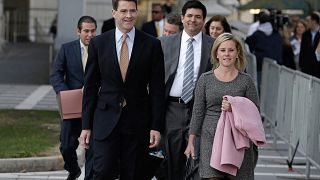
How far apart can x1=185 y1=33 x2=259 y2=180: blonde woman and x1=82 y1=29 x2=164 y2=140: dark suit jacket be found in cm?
33

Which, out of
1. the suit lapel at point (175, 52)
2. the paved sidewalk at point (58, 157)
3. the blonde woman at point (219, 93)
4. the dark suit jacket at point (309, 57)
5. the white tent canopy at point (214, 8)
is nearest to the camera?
the blonde woman at point (219, 93)

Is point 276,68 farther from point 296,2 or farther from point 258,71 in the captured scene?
point 296,2

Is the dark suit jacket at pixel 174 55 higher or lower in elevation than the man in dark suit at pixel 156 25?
higher

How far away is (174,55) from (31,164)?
384 cm

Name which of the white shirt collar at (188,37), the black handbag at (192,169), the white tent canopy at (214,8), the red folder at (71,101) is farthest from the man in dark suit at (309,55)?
the white tent canopy at (214,8)

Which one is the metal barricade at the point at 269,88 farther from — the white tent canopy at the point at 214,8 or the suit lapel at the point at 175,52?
the white tent canopy at the point at 214,8

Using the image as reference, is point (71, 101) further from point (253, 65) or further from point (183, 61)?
point (253, 65)

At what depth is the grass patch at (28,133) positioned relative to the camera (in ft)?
39.2

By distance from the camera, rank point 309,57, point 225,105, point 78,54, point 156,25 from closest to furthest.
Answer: point 225,105 < point 78,54 < point 309,57 < point 156,25

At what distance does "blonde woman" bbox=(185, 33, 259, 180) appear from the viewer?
24.0ft

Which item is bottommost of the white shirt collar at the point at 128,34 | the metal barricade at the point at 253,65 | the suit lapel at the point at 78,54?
the metal barricade at the point at 253,65

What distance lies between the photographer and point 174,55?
26.9 feet

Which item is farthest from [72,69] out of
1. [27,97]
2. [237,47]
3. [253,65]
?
[27,97]

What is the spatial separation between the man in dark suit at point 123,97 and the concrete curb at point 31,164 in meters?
4.03
